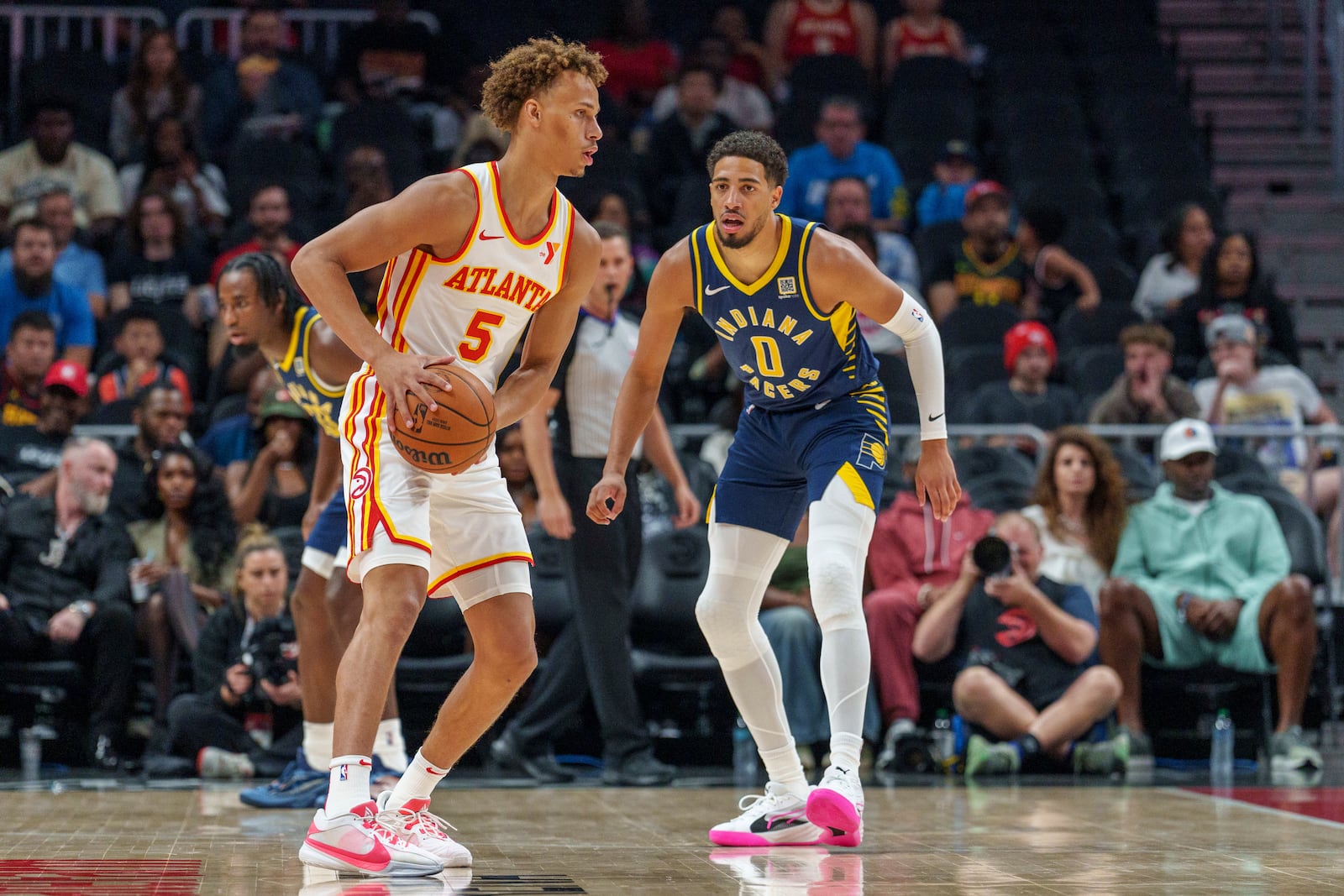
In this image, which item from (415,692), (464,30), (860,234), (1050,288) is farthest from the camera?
(464,30)

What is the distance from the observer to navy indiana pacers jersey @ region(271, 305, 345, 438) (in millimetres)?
5367

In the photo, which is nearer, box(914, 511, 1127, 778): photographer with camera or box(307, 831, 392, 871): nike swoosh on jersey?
box(307, 831, 392, 871): nike swoosh on jersey

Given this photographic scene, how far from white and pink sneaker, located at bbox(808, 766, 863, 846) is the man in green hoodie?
311cm

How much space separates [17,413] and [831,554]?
5.50 m

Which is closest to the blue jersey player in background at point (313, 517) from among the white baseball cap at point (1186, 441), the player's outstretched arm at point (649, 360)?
the player's outstretched arm at point (649, 360)

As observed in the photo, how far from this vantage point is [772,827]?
4691mm

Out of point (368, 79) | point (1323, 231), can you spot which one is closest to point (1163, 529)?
point (1323, 231)

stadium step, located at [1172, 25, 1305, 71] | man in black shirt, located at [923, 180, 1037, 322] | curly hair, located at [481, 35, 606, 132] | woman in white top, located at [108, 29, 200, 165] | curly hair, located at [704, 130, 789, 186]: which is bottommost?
curly hair, located at [704, 130, 789, 186]

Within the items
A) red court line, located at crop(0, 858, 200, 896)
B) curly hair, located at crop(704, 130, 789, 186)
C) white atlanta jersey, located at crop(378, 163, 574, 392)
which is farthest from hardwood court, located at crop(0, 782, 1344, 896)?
curly hair, located at crop(704, 130, 789, 186)

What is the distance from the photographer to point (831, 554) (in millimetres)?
4582

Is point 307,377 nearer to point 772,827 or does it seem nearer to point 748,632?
point 748,632

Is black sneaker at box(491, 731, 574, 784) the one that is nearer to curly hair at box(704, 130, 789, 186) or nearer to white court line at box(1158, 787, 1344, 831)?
white court line at box(1158, 787, 1344, 831)

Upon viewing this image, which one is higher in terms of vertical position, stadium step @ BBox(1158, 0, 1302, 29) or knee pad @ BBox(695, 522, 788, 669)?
stadium step @ BBox(1158, 0, 1302, 29)

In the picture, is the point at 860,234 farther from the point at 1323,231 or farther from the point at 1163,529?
the point at 1323,231
